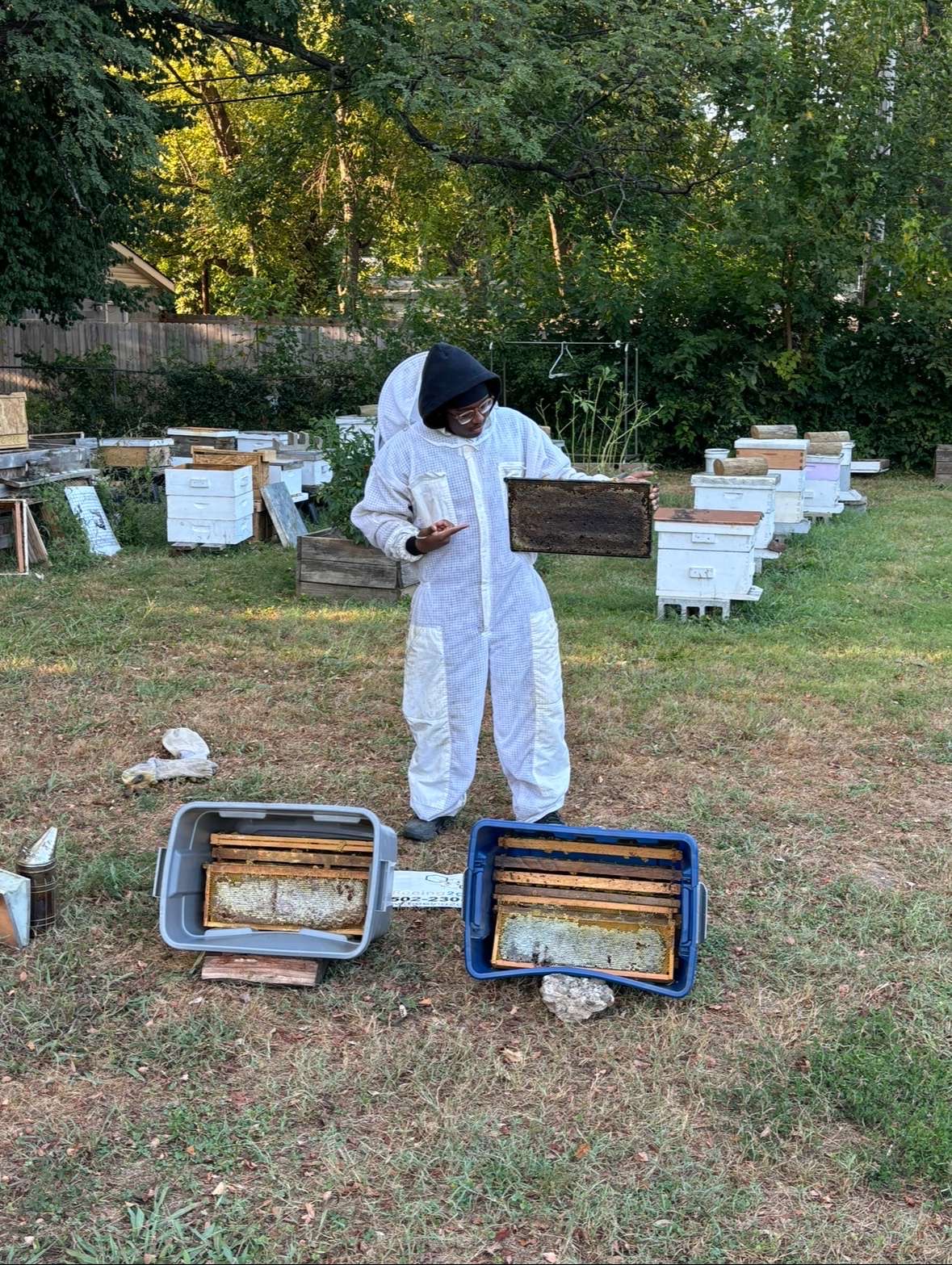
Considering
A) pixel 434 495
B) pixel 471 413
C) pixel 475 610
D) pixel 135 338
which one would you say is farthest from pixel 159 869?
pixel 135 338

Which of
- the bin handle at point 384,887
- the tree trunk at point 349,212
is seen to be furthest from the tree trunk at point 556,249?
the bin handle at point 384,887

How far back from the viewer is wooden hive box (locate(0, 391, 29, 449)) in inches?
333

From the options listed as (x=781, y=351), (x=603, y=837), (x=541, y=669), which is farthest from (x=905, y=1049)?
(x=781, y=351)

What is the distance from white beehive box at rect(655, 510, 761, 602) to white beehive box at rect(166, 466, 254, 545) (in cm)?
335

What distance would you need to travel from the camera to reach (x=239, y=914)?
137 inches

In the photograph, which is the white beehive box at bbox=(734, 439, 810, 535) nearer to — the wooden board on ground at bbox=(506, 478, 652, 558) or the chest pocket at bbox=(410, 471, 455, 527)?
the wooden board on ground at bbox=(506, 478, 652, 558)

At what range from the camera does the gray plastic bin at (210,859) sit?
3293mm

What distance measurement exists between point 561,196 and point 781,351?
332 centimetres

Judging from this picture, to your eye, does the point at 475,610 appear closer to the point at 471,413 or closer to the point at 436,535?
the point at 436,535

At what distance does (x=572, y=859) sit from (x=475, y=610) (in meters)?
0.89

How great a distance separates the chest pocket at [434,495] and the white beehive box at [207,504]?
5160mm

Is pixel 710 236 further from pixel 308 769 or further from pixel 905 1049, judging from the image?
pixel 905 1049

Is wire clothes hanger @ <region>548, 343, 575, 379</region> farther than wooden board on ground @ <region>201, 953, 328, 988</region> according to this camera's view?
Yes

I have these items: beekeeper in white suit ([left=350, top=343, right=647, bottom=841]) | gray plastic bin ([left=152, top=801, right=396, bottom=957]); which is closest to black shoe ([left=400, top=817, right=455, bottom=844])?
beekeeper in white suit ([left=350, top=343, right=647, bottom=841])
